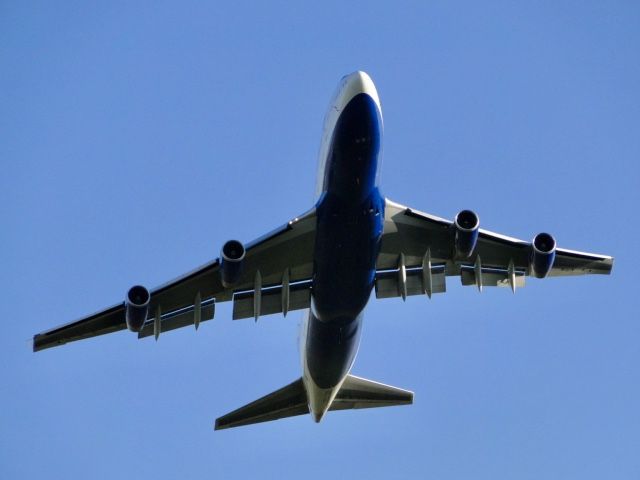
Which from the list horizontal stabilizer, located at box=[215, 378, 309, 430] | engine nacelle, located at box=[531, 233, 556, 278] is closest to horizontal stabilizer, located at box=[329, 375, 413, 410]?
horizontal stabilizer, located at box=[215, 378, 309, 430]

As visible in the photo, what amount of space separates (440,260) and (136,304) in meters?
9.53

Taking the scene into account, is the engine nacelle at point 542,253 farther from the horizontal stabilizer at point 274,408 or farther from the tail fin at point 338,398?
the horizontal stabilizer at point 274,408

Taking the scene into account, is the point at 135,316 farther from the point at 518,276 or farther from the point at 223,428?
the point at 518,276

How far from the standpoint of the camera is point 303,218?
28453 mm

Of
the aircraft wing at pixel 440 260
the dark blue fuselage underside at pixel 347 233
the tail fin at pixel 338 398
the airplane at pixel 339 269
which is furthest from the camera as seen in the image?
the tail fin at pixel 338 398

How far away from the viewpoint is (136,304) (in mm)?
28219

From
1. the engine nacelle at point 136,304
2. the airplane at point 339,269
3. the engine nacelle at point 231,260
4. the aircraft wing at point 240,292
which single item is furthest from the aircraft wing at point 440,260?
the engine nacelle at point 136,304

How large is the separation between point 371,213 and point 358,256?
1.26 m

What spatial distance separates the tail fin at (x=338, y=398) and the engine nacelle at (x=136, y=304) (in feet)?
21.5

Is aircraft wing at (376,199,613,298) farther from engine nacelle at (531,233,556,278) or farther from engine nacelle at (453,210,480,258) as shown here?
engine nacelle at (453,210,480,258)

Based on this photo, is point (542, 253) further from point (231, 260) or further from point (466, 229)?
point (231, 260)

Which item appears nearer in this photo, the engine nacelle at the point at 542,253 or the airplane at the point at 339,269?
the airplane at the point at 339,269

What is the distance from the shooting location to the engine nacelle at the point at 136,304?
92.7 feet

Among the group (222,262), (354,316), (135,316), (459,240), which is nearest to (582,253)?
(459,240)
